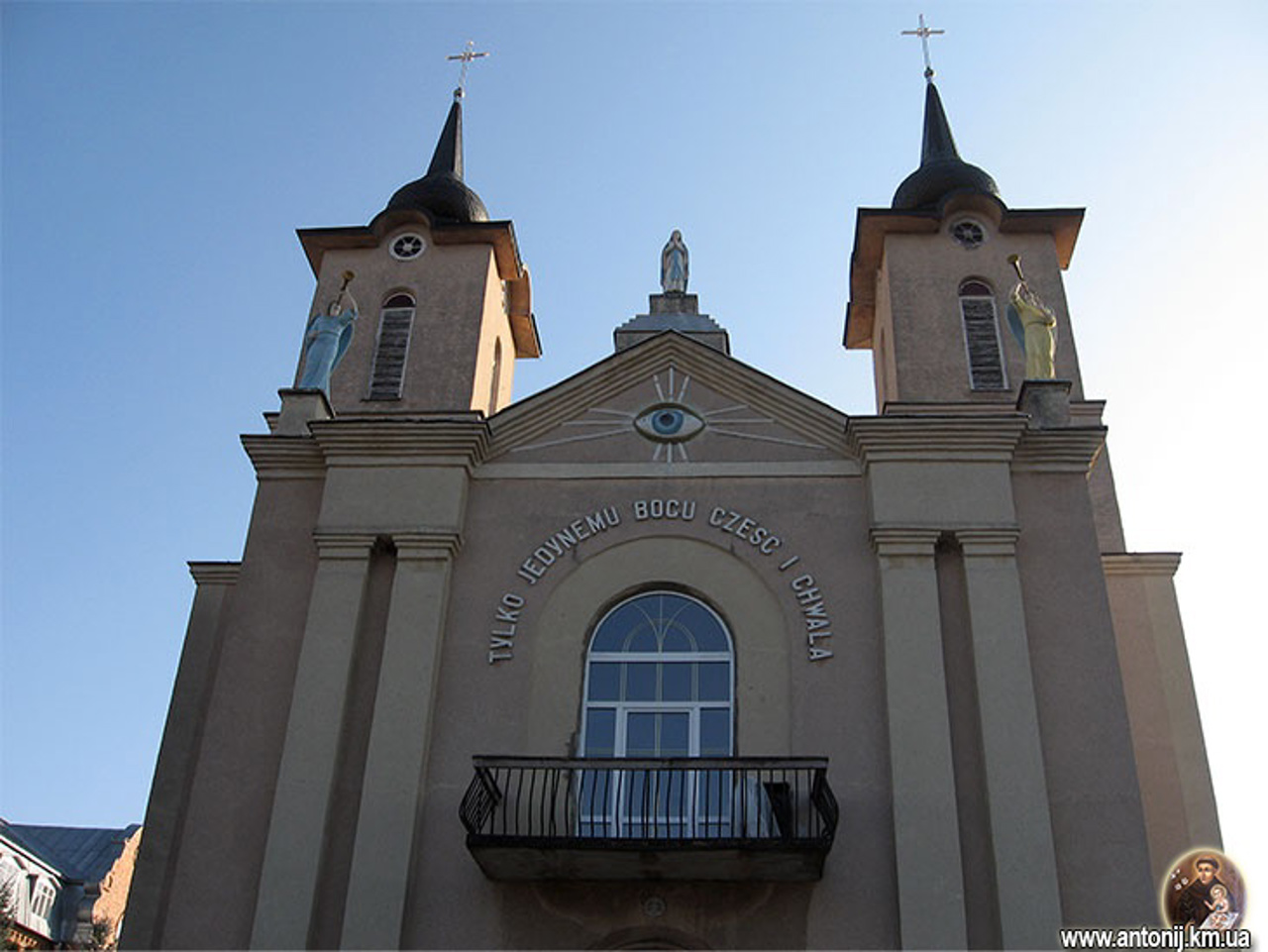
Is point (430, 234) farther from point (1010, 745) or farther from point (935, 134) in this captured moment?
point (1010, 745)

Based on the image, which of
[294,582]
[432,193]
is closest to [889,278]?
[432,193]

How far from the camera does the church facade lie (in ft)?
42.0

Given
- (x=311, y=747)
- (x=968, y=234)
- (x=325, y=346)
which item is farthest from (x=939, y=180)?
(x=311, y=747)

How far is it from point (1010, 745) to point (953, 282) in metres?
9.62

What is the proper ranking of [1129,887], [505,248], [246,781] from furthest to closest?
[505,248], [246,781], [1129,887]

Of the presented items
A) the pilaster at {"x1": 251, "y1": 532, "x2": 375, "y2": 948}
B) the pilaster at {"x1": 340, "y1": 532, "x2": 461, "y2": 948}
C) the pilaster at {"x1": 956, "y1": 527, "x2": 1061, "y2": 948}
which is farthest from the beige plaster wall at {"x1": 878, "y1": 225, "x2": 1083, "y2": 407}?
the pilaster at {"x1": 251, "y1": 532, "x2": 375, "y2": 948}

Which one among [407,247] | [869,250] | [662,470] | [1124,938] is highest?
[407,247]

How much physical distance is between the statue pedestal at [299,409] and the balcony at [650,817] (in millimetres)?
5837

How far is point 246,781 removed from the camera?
14.1m

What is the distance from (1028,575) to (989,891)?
375 cm

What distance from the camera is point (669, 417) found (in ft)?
54.1

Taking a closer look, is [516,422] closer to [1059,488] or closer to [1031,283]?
[1059,488]

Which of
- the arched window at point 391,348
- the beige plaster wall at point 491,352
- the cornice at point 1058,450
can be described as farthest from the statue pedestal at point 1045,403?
the arched window at point 391,348

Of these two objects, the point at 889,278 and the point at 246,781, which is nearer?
the point at 246,781
